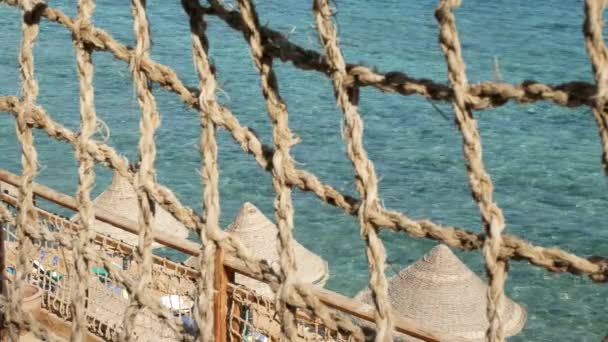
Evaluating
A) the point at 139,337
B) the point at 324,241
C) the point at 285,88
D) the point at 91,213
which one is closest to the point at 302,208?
the point at 324,241

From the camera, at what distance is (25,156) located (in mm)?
1647

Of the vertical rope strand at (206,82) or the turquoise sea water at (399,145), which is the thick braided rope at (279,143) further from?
the turquoise sea water at (399,145)

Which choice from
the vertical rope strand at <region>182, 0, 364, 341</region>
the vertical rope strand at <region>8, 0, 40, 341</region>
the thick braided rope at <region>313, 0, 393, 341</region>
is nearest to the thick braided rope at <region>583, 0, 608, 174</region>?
the thick braided rope at <region>313, 0, 393, 341</region>

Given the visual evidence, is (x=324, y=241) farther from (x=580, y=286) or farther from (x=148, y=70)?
(x=148, y=70)

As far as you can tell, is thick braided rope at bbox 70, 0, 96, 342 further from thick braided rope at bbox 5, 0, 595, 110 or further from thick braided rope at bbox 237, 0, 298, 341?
thick braided rope at bbox 237, 0, 298, 341

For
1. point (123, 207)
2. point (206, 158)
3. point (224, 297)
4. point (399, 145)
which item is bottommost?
point (399, 145)

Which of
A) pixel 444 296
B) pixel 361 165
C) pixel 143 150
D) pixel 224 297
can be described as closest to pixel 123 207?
pixel 444 296

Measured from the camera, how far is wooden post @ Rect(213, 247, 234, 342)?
7.01 ft

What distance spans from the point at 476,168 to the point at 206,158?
1.36 feet

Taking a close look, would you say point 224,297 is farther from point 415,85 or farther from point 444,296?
point 444,296

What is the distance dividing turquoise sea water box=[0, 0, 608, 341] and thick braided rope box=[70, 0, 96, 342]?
21.6 ft

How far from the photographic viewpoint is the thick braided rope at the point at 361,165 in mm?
1161

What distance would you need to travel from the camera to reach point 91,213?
156cm

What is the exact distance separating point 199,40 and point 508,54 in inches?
711
